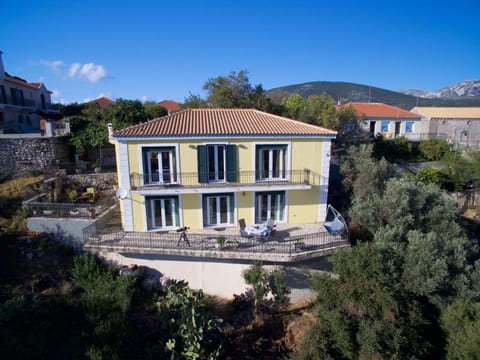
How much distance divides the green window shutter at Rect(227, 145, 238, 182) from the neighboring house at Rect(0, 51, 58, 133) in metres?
23.7

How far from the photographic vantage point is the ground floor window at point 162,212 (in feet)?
50.6

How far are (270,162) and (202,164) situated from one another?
13.1 feet

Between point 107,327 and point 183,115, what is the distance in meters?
12.3

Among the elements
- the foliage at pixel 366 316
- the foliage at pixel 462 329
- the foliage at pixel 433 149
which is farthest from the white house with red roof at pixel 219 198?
the foliage at pixel 433 149

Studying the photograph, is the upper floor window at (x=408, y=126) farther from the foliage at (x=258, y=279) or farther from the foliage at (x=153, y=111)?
the foliage at (x=258, y=279)

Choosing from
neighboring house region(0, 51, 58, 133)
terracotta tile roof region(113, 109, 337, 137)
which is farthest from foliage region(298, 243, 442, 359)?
neighboring house region(0, 51, 58, 133)

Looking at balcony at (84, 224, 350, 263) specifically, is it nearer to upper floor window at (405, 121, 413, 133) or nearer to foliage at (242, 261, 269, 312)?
foliage at (242, 261, 269, 312)

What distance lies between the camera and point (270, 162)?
15.8 m

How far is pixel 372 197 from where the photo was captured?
16.8m

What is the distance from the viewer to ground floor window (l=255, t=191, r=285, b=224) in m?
16.3

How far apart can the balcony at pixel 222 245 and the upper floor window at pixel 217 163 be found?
10.7 ft

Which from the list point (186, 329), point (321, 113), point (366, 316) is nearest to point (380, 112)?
point (321, 113)

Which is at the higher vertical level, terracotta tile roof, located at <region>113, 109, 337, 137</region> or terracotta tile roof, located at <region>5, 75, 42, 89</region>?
terracotta tile roof, located at <region>5, 75, 42, 89</region>

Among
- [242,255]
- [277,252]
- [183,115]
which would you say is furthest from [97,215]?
[277,252]
